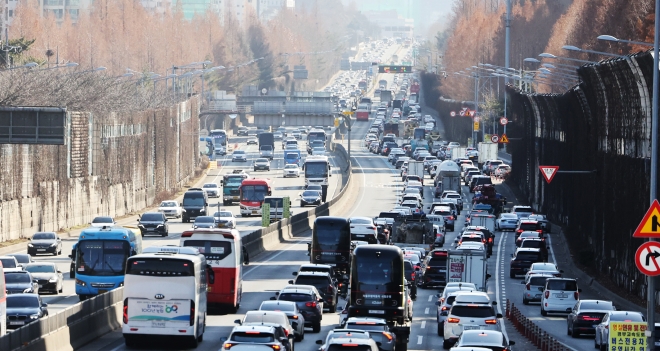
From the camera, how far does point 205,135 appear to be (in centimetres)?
17575

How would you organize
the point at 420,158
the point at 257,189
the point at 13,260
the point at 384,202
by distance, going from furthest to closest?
the point at 420,158 < the point at 384,202 < the point at 257,189 < the point at 13,260

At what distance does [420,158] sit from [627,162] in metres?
82.0

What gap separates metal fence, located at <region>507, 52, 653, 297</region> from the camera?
175 ft

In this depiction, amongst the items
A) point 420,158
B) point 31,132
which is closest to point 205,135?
point 420,158

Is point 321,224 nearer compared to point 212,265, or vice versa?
point 212,265

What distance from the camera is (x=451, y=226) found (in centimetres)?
8456

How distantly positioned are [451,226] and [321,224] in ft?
97.9

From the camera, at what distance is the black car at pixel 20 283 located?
1652 inches

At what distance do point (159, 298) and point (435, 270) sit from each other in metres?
25.9

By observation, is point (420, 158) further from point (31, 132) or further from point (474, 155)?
point (31, 132)

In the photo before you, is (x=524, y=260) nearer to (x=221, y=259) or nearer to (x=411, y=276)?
(x=411, y=276)

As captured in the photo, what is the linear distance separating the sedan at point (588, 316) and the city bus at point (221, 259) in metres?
9.93

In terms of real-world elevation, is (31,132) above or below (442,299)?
above

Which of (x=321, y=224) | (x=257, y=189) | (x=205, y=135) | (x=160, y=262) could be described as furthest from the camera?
(x=205, y=135)
